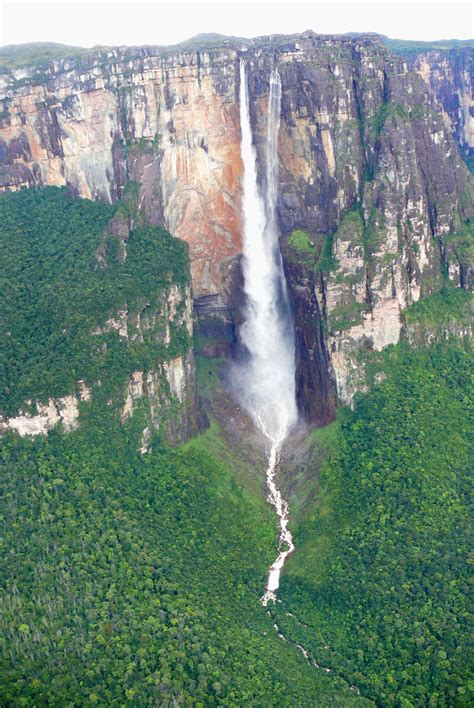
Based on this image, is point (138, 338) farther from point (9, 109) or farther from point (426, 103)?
point (426, 103)

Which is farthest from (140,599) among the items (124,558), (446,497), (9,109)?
(9,109)

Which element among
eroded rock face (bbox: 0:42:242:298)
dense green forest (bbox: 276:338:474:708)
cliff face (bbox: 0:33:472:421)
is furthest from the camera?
eroded rock face (bbox: 0:42:242:298)

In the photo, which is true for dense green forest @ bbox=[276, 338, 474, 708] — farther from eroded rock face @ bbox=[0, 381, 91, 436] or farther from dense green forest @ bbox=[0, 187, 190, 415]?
eroded rock face @ bbox=[0, 381, 91, 436]

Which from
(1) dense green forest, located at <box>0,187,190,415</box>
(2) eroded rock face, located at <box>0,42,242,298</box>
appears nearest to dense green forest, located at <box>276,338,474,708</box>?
(1) dense green forest, located at <box>0,187,190,415</box>

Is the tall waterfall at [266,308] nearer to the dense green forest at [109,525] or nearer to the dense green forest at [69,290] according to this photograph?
the dense green forest at [109,525]

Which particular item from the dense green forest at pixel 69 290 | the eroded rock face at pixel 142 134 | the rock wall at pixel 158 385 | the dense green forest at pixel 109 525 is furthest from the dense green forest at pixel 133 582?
the eroded rock face at pixel 142 134

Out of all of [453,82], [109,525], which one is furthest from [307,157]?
[109,525]

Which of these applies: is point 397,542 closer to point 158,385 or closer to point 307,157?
point 158,385
